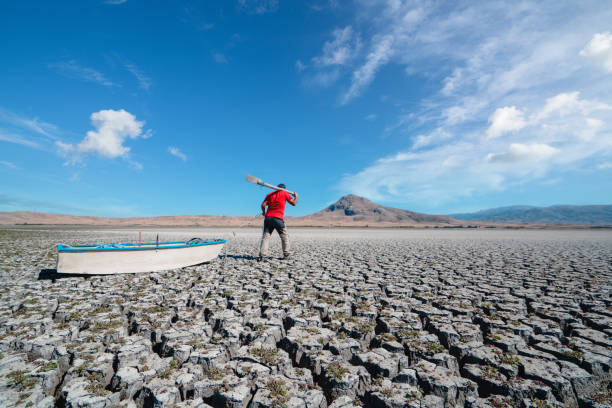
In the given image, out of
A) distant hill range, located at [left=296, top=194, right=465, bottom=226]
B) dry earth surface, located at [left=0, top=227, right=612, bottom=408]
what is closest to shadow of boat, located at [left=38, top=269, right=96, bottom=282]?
dry earth surface, located at [left=0, top=227, right=612, bottom=408]

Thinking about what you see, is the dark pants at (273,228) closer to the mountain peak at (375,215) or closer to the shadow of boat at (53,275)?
the shadow of boat at (53,275)

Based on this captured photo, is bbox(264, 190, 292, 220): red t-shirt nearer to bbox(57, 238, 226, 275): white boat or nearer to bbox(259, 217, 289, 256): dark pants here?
bbox(259, 217, 289, 256): dark pants

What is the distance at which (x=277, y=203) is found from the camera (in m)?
7.57

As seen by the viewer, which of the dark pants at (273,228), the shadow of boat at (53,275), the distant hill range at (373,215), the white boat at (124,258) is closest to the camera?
the white boat at (124,258)

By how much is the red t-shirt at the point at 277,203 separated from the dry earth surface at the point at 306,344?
106 inches

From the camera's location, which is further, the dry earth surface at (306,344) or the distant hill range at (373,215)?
the distant hill range at (373,215)

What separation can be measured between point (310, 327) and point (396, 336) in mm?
947

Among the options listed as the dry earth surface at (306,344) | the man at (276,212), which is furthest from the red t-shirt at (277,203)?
the dry earth surface at (306,344)

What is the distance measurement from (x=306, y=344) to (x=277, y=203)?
17.0 feet

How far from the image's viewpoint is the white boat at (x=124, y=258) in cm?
530

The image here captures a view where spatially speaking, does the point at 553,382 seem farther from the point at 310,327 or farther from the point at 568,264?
the point at 568,264

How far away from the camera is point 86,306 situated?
3811mm

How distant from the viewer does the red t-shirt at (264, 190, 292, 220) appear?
752 cm

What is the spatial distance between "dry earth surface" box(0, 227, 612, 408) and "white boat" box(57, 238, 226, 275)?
0.42 meters
